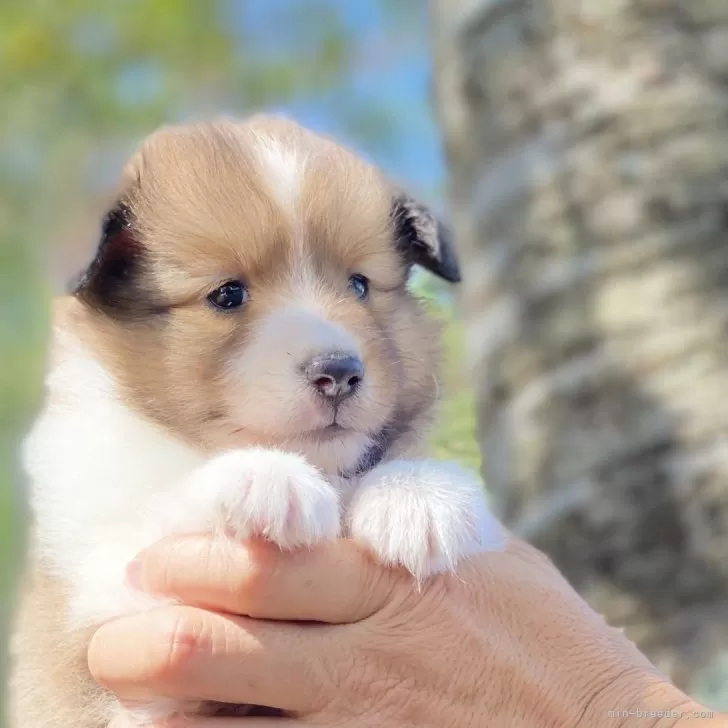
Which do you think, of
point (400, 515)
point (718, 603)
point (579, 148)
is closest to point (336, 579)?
point (400, 515)

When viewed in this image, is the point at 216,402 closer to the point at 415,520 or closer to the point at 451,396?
the point at 415,520

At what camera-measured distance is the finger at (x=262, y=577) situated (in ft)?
6.64

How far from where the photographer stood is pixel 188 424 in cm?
229

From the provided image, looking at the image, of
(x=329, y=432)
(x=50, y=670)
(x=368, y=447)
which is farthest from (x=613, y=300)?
(x=50, y=670)

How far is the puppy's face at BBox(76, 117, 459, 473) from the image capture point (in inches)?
84.9

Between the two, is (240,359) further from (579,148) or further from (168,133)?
(579,148)

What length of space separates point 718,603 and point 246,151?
2548 millimetres

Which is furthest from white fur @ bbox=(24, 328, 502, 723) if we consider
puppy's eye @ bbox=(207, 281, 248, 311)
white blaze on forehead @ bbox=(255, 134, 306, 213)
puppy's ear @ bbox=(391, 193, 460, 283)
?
puppy's ear @ bbox=(391, 193, 460, 283)

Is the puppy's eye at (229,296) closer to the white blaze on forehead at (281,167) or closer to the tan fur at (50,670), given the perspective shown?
the white blaze on forehead at (281,167)

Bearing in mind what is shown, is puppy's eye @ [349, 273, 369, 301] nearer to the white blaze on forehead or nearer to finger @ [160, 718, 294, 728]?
the white blaze on forehead

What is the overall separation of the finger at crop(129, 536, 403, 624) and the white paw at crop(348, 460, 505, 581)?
64 millimetres

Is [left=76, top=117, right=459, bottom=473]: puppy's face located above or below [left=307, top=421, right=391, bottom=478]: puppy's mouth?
above

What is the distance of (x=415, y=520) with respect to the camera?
211 cm

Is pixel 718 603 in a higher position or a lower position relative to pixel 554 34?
lower
